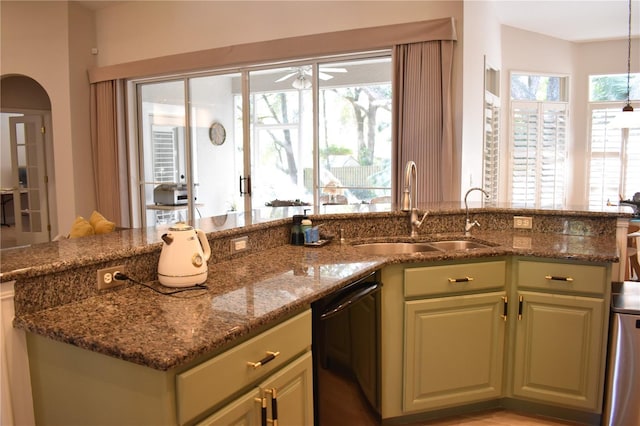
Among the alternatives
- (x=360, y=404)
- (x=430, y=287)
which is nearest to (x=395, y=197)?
(x=430, y=287)

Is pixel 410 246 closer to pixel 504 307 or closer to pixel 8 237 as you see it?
pixel 504 307

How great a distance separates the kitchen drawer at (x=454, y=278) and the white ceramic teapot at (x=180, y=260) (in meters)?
1.00

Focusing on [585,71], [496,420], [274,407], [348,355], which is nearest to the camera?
[274,407]

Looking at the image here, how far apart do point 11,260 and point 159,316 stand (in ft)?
1.83

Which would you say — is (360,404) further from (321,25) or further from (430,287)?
(321,25)

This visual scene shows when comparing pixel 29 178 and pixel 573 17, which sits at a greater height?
pixel 573 17

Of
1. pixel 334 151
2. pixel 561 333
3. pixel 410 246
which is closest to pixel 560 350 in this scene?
pixel 561 333

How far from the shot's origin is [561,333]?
2320 millimetres

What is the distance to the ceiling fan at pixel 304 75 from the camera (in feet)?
15.8

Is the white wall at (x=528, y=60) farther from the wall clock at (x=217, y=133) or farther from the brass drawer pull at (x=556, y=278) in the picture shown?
the brass drawer pull at (x=556, y=278)

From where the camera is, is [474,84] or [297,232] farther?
[474,84]

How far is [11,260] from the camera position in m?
1.53

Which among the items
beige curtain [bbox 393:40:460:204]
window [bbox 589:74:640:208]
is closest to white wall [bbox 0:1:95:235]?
beige curtain [bbox 393:40:460:204]

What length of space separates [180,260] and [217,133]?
4.09 meters
